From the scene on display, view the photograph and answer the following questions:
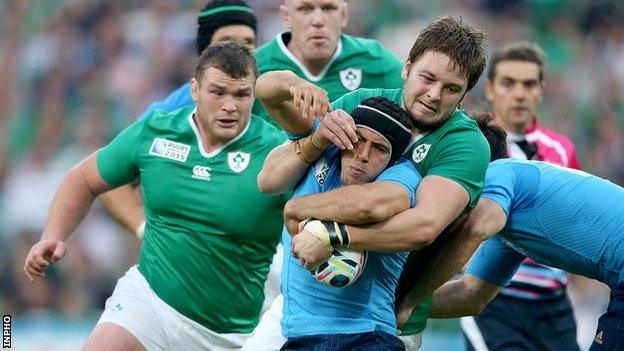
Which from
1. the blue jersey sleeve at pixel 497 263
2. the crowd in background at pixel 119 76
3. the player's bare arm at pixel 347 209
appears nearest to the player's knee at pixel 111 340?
the player's bare arm at pixel 347 209

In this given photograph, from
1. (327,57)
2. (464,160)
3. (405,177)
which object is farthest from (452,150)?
(327,57)

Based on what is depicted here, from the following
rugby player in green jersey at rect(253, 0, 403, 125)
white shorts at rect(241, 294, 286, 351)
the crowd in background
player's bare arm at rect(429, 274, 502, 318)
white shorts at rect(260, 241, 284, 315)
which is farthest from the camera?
the crowd in background

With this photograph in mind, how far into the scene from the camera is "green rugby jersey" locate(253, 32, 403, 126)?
7.79 m

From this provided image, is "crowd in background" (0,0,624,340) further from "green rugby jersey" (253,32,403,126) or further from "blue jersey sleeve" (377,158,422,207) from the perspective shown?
"blue jersey sleeve" (377,158,422,207)

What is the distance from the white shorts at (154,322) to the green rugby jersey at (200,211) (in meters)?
0.05

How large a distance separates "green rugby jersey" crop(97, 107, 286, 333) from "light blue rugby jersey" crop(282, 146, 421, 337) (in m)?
1.46

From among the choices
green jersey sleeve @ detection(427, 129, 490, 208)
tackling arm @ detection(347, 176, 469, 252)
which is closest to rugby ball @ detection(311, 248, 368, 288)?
tackling arm @ detection(347, 176, 469, 252)

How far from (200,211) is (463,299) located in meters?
1.62

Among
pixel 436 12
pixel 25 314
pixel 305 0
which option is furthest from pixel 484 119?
pixel 436 12

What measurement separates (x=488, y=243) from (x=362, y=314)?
1495 mm

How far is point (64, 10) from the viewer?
532 inches

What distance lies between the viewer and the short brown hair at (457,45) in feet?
17.9

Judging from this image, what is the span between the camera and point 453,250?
556 centimetres

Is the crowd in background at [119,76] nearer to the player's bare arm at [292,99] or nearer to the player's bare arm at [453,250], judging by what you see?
the player's bare arm at [453,250]
